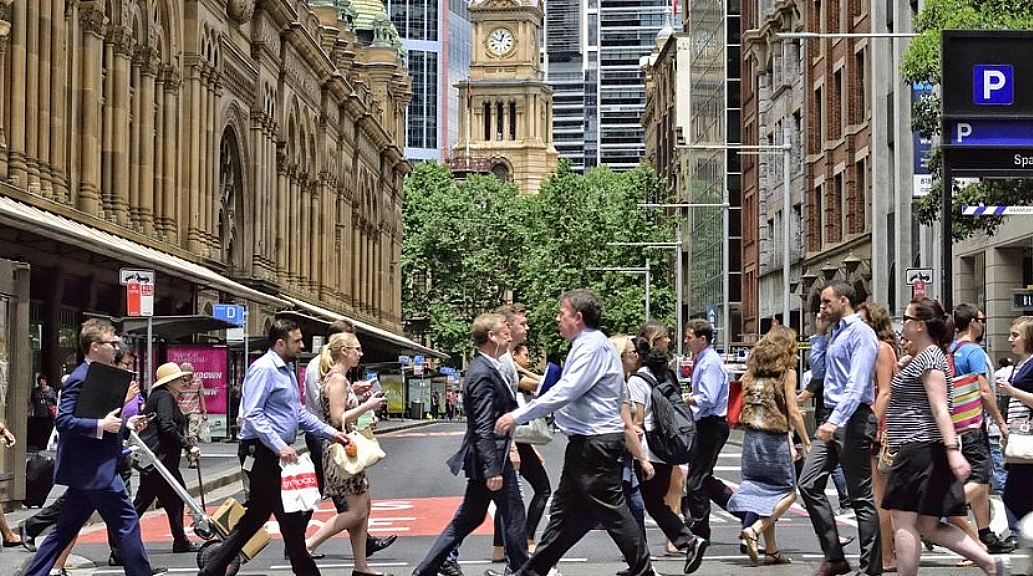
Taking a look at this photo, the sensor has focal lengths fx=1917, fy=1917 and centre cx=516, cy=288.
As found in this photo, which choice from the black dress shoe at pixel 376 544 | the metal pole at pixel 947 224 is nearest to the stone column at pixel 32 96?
the metal pole at pixel 947 224

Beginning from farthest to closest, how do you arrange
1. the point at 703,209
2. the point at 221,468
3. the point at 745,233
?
the point at 703,209 → the point at 745,233 → the point at 221,468

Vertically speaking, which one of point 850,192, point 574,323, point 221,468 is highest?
point 850,192

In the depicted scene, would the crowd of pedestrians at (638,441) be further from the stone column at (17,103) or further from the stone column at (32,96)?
the stone column at (32,96)

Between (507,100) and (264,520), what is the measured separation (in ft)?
527

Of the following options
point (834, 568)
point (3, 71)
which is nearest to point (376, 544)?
point (834, 568)

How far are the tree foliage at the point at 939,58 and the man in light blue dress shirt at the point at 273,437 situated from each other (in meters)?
12.3

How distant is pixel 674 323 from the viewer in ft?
327

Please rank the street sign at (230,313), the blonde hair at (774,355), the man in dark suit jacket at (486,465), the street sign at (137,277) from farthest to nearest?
the street sign at (230,313), the street sign at (137,277), the blonde hair at (774,355), the man in dark suit jacket at (486,465)

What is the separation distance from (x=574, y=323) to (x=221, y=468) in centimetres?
1948

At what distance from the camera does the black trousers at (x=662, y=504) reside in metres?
14.5

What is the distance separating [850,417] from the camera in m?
13.0

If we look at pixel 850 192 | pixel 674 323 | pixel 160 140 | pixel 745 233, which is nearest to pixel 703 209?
pixel 674 323

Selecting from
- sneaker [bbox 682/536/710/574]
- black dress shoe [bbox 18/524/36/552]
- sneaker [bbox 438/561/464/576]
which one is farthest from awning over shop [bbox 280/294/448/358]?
sneaker [bbox 438/561/464/576]

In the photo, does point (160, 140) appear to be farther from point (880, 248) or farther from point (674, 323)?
point (674, 323)
